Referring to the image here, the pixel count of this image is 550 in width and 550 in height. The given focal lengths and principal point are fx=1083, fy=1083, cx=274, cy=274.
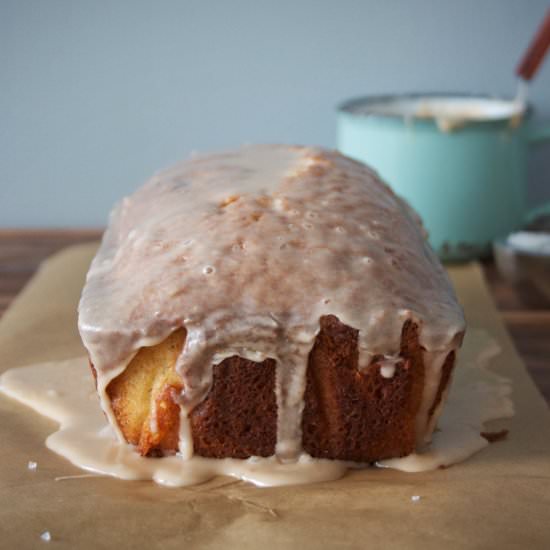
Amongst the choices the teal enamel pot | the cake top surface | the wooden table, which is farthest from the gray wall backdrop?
the cake top surface

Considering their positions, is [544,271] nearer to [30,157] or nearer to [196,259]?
[196,259]

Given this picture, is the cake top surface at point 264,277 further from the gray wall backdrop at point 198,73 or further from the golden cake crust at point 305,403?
the gray wall backdrop at point 198,73

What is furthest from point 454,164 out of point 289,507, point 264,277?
point 289,507

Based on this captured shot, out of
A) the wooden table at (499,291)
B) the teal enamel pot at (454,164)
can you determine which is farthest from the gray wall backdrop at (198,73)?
the teal enamel pot at (454,164)

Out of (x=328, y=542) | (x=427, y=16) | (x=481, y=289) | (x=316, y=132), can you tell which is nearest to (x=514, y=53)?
(x=427, y=16)

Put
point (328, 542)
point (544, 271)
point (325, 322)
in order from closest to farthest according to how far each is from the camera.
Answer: point (328, 542) < point (325, 322) < point (544, 271)

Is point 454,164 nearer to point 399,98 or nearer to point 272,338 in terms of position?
point 399,98
